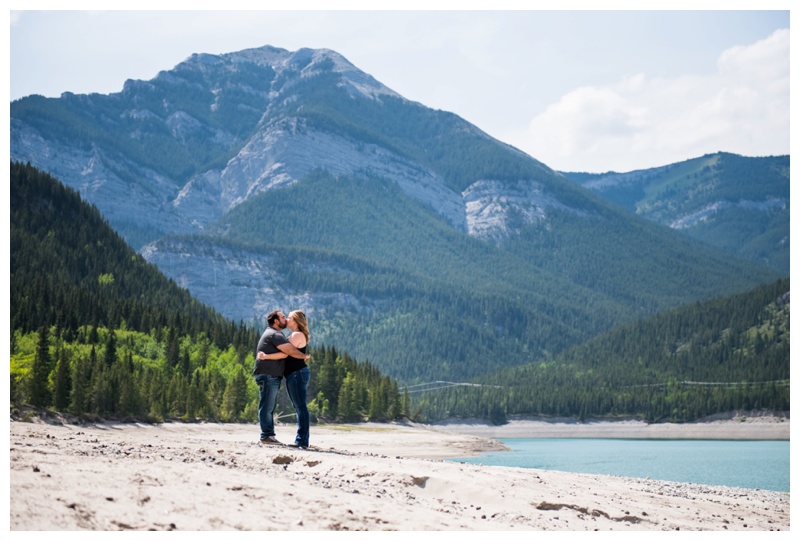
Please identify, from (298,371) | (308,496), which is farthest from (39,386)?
(308,496)

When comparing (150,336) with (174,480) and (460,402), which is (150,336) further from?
(460,402)

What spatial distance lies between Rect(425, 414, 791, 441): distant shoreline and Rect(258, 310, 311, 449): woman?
130144 millimetres

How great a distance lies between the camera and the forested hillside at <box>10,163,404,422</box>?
51031mm

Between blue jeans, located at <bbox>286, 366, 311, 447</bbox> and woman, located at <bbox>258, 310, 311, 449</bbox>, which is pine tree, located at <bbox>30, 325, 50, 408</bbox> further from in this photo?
blue jeans, located at <bbox>286, 366, 311, 447</bbox>

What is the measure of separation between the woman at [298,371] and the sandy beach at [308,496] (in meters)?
0.89

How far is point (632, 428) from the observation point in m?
178

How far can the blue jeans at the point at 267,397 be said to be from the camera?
24297mm

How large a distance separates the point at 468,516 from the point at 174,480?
5199 millimetres

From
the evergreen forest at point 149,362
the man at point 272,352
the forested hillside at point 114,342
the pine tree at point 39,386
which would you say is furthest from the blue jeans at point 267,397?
the pine tree at point 39,386

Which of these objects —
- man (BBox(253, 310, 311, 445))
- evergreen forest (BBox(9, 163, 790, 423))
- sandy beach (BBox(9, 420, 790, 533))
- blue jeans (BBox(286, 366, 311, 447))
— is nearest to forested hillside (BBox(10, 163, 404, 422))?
evergreen forest (BBox(9, 163, 790, 423))
